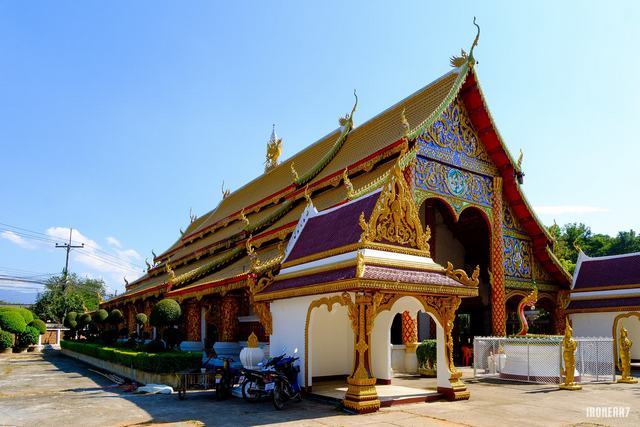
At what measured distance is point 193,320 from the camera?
1717cm

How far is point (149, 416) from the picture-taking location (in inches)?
322

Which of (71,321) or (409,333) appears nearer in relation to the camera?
(409,333)

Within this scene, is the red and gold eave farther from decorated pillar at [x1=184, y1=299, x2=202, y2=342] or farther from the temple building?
decorated pillar at [x1=184, y1=299, x2=202, y2=342]

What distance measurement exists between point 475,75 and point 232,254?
9.52 meters

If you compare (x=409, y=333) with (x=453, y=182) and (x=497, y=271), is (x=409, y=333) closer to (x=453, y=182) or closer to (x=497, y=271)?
(x=497, y=271)

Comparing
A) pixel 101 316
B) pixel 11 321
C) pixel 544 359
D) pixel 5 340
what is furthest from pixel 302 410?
pixel 11 321

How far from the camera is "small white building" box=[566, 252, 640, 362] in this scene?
18297 millimetres

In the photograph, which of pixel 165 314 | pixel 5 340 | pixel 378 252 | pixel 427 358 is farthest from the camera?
pixel 5 340

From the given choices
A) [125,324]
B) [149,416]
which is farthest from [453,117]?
[125,324]

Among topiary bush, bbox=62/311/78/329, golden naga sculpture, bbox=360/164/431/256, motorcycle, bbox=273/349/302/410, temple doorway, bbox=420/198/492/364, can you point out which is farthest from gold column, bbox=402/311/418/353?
topiary bush, bbox=62/311/78/329

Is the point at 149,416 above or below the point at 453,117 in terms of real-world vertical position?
below

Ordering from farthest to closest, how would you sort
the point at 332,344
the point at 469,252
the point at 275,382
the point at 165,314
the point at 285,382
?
the point at 469,252, the point at 165,314, the point at 332,344, the point at 285,382, the point at 275,382

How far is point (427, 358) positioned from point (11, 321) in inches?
979

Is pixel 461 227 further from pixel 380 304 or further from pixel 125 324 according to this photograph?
pixel 125 324
